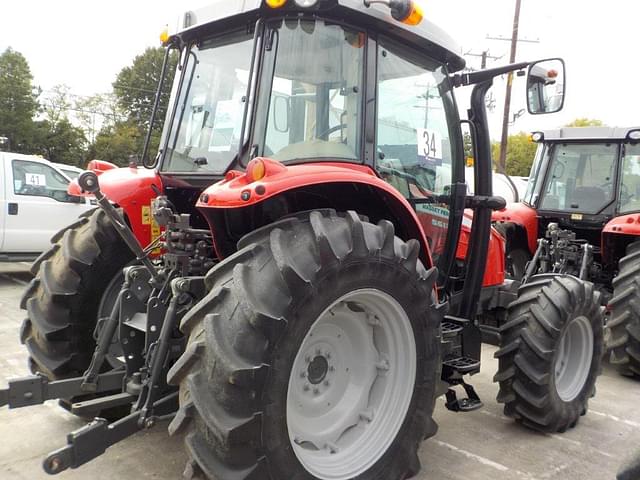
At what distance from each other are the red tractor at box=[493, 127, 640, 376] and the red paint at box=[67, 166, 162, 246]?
4.08 m

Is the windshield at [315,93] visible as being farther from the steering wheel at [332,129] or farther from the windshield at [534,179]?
the windshield at [534,179]

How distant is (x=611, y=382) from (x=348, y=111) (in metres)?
4.20

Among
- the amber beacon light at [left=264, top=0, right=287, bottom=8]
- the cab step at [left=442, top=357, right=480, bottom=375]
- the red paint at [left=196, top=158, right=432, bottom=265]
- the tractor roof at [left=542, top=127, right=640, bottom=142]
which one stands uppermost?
the amber beacon light at [left=264, top=0, right=287, bottom=8]

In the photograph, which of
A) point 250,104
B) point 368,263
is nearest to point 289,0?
point 250,104

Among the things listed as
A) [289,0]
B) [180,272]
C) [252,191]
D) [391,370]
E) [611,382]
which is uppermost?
[289,0]

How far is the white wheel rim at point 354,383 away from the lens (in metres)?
2.86

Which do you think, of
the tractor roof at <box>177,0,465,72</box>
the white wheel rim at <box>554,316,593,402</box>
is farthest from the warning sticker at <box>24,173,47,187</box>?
the white wheel rim at <box>554,316,593,402</box>

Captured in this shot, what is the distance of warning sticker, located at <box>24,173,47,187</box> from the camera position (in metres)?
8.97

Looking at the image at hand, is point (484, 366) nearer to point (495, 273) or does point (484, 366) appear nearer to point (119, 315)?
point (495, 273)

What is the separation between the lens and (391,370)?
3086mm

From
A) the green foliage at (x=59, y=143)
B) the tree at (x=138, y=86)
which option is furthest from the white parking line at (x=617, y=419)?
the tree at (x=138, y=86)

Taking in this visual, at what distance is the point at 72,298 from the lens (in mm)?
3467

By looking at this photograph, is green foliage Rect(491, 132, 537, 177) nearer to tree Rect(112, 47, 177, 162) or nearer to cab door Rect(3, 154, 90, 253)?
tree Rect(112, 47, 177, 162)

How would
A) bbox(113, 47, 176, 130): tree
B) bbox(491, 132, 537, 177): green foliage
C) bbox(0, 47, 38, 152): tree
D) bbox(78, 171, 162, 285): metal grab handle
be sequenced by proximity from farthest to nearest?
bbox(491, 132, 537, 177): green foliage, bbox(113, 47, 176, 130): tree, bbox(0, 47, 38, 152): tree, bbox(78, 171, 162, 285): metal grab handle
